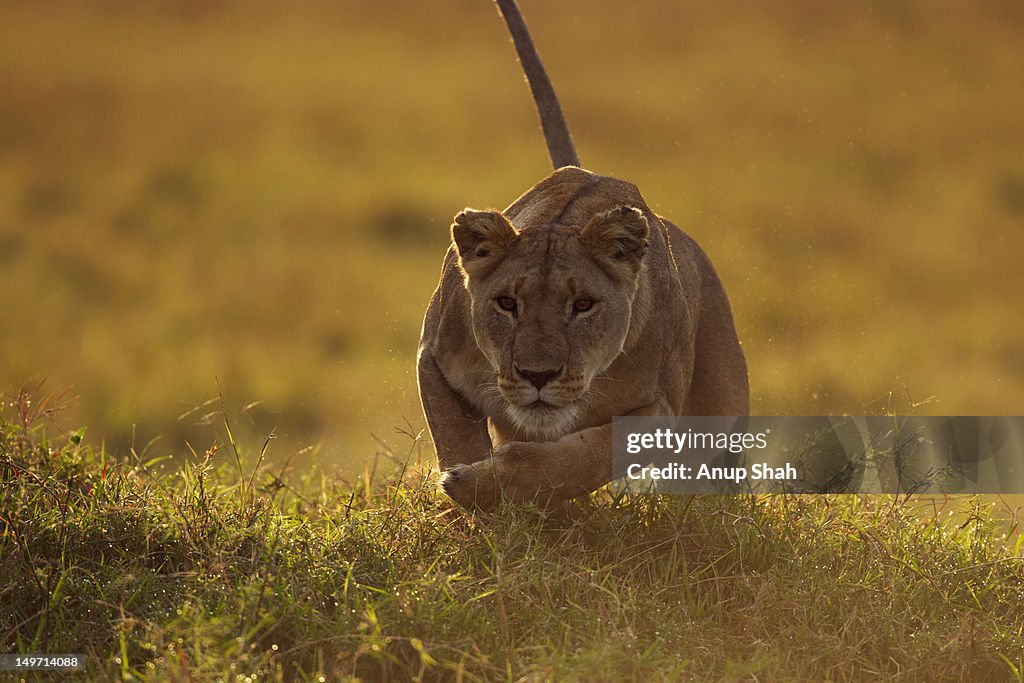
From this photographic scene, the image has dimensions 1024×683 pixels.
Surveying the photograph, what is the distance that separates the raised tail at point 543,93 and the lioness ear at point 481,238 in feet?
5.35

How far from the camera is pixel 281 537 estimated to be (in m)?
4.63

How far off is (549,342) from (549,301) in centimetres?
19

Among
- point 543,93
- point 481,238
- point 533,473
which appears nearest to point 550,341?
point 533,473

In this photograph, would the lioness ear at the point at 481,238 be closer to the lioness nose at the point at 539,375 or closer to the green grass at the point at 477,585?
the lioness nose at the point at 539,375

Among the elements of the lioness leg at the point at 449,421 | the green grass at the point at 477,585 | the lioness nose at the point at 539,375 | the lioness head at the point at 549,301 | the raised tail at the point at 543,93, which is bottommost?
the green grass at the point at 477,585

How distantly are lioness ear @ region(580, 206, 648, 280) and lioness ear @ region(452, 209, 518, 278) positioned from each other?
0.30m

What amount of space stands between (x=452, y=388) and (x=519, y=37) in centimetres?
215

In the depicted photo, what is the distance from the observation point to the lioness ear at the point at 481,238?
5.13 metres

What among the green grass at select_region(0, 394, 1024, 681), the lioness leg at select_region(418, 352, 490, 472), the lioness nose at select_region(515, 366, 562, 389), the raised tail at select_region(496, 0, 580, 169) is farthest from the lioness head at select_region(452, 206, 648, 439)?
the raised tail at select_region(496, 0, 580, 169)

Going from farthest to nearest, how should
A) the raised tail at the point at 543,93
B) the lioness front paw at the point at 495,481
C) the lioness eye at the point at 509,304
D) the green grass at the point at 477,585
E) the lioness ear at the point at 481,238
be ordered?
the raised tail at the point at 543,93 < the lioness ear at the point at 481,238 < the lioness eye at the point at 509,304 < the lioness front paw at the point at 495,481 < the green grass at the point at 477,585

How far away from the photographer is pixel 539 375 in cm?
480

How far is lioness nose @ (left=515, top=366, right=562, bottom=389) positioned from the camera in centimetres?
480

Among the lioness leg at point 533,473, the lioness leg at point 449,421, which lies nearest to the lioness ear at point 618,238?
the lioness leg at point 533,473

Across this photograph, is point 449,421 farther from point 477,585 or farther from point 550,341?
point 477,585
